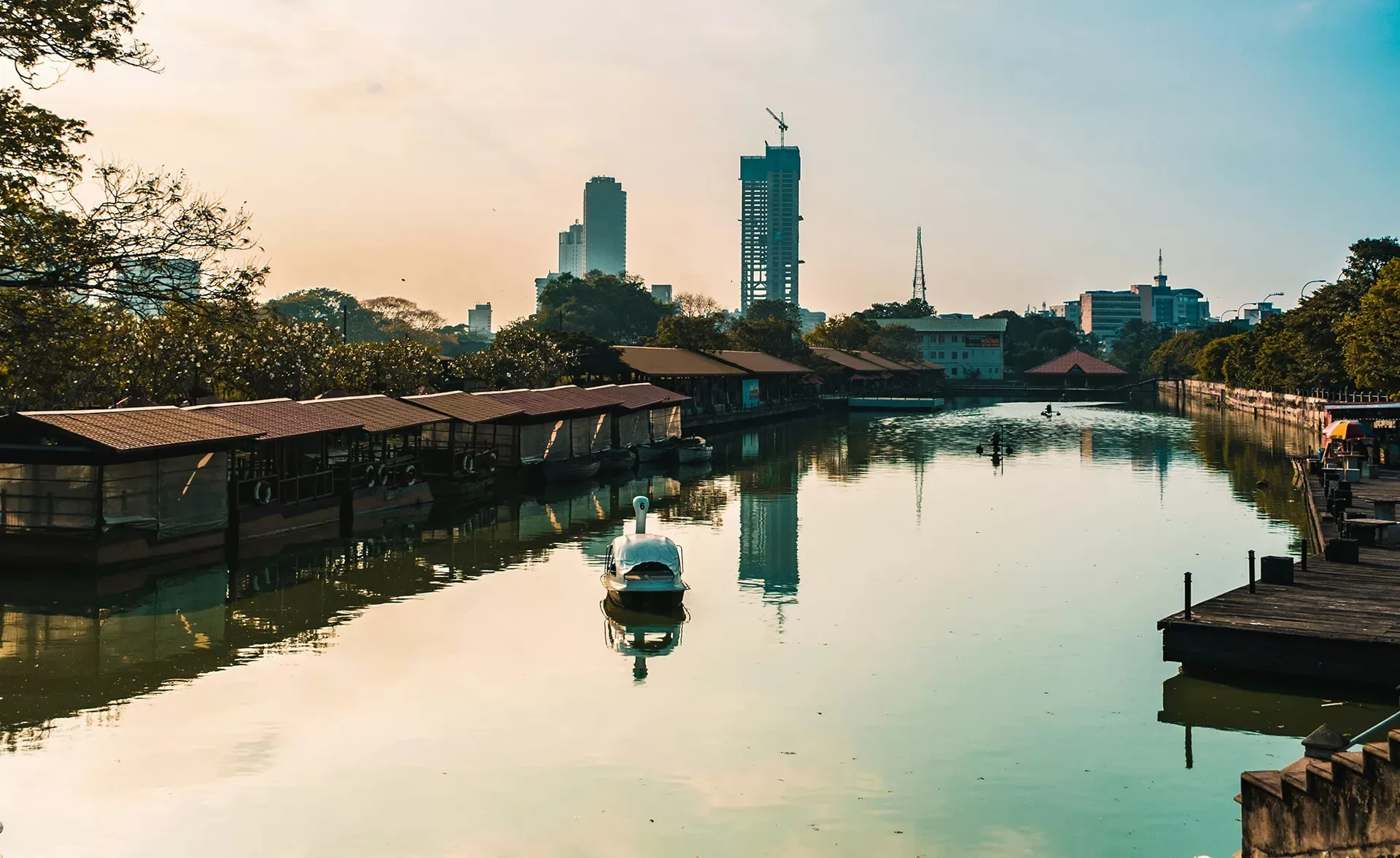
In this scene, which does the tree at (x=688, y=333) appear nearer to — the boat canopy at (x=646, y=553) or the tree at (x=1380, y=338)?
the tree at (x=1380, y=338)

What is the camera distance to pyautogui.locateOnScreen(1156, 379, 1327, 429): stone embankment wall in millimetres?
92812

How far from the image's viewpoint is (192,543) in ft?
117

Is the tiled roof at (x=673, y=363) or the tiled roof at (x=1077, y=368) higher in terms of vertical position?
the tiled roof at (x=1077, y=368)

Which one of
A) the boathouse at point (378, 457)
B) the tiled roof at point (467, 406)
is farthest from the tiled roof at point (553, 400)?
the boathouse at point (378, 457)

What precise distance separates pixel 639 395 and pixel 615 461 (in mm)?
11986

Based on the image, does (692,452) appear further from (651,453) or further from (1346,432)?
(1346,432)

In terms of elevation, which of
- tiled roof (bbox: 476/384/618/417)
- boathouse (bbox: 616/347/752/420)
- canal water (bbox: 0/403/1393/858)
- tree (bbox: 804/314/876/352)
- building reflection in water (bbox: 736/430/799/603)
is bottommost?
canal water (bbox: 0/403/1393/858)

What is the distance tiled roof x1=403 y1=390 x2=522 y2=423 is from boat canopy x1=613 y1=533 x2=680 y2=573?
2373 centimetres

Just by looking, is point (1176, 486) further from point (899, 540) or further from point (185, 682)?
point (185, 682)

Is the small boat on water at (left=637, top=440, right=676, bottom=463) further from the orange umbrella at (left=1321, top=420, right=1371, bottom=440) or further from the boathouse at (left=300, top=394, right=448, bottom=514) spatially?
the orange umbrella at (left=1321, top=420, right=1371, bottom=440)

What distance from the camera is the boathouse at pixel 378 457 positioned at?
45.2 m

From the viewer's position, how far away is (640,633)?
90.6ft

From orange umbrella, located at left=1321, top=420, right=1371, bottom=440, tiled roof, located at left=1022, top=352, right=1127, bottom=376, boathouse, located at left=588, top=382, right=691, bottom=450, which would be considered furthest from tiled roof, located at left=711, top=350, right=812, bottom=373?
tiled roof, located at left=1022, top=352, right=1127, bottom=376

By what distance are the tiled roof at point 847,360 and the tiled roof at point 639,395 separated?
70995 mm
